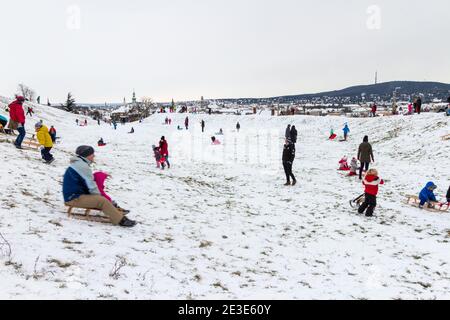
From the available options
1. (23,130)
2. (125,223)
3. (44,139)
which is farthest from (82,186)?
(23,130)

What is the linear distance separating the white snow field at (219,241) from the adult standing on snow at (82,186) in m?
0.49

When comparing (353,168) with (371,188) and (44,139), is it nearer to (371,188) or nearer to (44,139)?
(371,188)

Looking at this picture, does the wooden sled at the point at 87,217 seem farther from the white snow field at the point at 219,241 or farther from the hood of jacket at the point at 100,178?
the hood of jacket at the point at 100,178

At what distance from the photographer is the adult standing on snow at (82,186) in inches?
266

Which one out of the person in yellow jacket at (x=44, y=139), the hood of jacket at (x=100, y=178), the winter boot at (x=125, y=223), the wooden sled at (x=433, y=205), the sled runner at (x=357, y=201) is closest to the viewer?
the winter boot at (x=125, y=223)

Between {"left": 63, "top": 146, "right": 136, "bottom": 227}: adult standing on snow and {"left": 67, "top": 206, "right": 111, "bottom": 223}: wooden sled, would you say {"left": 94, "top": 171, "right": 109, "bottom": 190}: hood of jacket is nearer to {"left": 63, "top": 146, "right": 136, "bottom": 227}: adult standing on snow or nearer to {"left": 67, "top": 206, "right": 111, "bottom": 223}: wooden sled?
{"left": 63, "top": 146, "right": 136, "bottom": 227}: adult standing on snow

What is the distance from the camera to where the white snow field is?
5.09 metres

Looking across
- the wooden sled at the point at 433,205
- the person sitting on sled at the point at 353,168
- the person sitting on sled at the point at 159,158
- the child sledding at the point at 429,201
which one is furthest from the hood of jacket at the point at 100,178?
the person sitting on sled at the point at 353,168

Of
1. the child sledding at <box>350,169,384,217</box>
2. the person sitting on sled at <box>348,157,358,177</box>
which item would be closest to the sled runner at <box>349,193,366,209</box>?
the child sledding at <box>350,169,384,217</box>

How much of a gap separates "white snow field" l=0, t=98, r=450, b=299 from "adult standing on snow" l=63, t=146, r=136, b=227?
49 cm

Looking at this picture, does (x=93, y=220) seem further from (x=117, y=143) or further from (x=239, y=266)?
(x=117, y=143)
